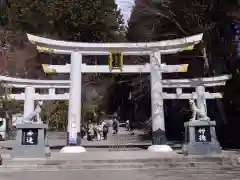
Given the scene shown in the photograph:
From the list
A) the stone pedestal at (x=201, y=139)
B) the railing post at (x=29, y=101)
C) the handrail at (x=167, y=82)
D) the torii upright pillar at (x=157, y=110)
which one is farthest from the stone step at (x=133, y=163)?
the handrail at (x=167, y=82)

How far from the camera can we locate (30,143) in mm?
16953

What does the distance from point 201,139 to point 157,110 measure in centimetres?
345

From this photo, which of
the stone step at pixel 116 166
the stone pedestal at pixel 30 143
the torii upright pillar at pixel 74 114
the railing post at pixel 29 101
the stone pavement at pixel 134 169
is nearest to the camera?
the stone pavement at pixel 134 169

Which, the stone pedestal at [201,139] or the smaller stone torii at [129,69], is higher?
the smaller stone torii at [129,69]

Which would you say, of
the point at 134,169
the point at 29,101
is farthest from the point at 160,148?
the point at 29,101

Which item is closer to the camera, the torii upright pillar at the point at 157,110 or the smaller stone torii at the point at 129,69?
the torii upright pillar at the point at 157,110

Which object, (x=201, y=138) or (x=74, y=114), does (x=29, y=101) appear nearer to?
(x=74, y=114)

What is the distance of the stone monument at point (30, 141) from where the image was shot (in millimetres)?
16766

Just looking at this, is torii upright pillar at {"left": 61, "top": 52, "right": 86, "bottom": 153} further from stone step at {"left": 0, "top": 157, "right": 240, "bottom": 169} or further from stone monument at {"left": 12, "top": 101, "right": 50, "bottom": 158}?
stone step at {"left": 0, "top": 157, "right": 240, "bottom": 169}

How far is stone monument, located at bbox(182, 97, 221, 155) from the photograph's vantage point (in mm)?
17500

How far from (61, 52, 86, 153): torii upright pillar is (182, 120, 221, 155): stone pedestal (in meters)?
5.78

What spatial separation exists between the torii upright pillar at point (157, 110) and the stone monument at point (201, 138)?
7.06 ft

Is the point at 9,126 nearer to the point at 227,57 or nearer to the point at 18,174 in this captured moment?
the point at 227,57

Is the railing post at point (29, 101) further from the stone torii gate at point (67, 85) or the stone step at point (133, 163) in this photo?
the stone step at point (133, 163)
